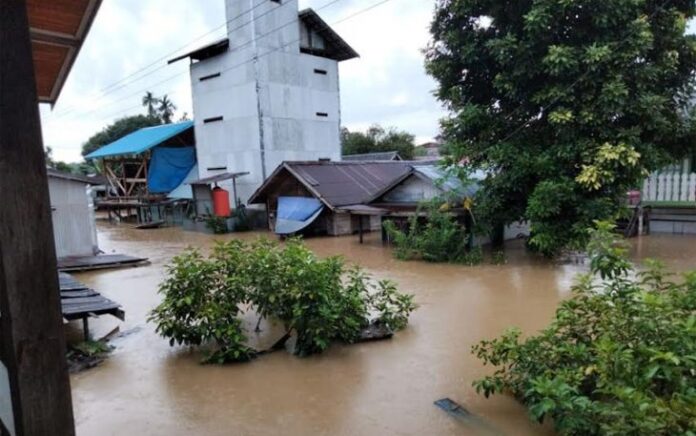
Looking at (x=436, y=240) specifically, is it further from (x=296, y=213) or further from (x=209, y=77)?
(x=209, y=77)

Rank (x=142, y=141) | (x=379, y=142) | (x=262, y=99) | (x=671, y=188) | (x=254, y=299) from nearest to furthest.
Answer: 1. (x=254, y=299)
2. (x=671, y=188)
3. (x=262, y=99)
4. (x=142, y=141)
5. (x=379, y=142)

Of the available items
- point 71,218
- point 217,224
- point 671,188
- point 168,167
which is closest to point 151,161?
point 168,167

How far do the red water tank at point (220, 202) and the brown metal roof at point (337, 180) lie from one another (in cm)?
140

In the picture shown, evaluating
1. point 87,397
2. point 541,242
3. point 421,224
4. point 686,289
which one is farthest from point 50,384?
point 421,224

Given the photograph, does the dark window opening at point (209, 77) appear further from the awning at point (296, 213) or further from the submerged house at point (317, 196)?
the awning at point (296, 213)

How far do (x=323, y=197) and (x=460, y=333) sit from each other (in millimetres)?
9121

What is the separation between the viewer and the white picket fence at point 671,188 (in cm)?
1233

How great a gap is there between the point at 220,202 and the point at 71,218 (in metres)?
6.59

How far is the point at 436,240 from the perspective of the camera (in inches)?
398

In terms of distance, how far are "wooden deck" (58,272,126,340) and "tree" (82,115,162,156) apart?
36.5m

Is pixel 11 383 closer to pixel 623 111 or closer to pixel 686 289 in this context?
pixel 686 289

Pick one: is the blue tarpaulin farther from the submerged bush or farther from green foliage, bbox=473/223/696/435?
green foliage, bbox=473/223/696/435

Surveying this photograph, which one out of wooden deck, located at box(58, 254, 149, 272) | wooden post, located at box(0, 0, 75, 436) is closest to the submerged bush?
wooden post, located at box(0, 0, 75, 436)

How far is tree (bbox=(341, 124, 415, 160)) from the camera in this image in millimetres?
32634
